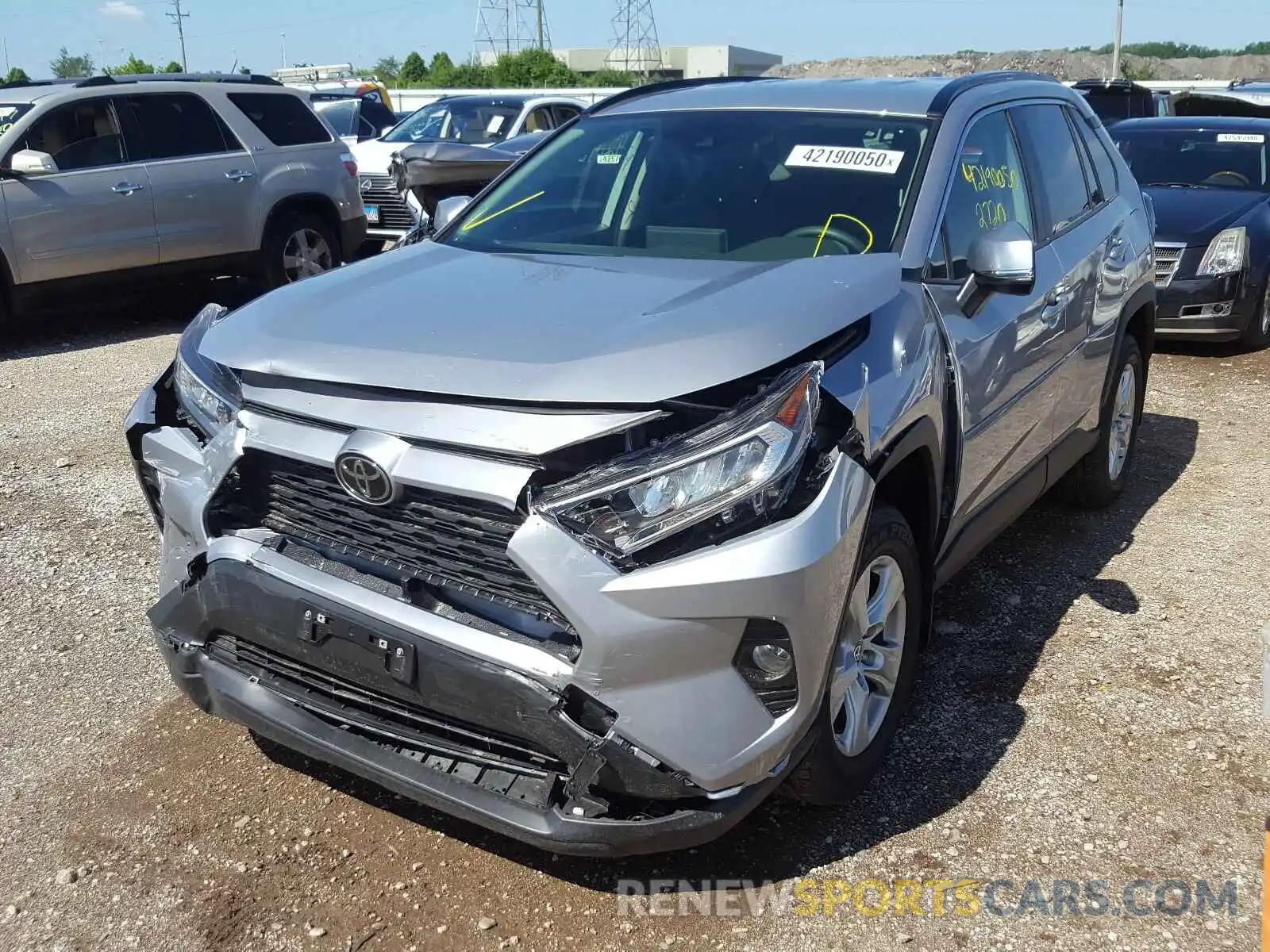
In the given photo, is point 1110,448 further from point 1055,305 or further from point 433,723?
point 433,723

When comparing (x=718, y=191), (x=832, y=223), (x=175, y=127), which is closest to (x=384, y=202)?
(x=175, y=127)

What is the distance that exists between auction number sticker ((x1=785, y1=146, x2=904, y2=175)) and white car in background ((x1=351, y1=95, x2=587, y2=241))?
29.8 ft

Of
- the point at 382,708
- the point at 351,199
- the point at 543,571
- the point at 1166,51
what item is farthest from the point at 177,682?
the point at 1166,51

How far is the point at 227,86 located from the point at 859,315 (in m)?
8.24

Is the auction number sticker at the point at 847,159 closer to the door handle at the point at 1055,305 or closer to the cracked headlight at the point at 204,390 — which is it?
the door handle at the point at 1055,305

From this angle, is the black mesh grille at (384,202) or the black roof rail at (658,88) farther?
the black mesh grille at (384,202)

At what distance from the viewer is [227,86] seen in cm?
965

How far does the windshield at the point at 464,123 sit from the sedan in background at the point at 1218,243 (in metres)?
6.84

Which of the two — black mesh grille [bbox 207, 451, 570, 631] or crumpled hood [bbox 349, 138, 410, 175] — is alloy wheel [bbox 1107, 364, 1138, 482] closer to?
black mesh grille [bbox 207, 451, 570, 631]

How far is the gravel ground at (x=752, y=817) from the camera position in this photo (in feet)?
9.07

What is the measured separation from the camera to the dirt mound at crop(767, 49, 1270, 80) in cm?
5500

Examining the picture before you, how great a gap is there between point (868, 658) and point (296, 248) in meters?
8.09

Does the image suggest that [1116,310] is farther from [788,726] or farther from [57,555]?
[57,555]

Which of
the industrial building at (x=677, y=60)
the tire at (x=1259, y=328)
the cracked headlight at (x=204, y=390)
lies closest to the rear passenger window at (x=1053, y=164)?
the cracked headlight at (x=204, y=390)
